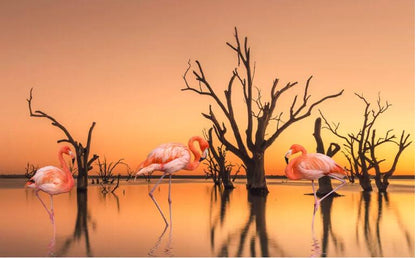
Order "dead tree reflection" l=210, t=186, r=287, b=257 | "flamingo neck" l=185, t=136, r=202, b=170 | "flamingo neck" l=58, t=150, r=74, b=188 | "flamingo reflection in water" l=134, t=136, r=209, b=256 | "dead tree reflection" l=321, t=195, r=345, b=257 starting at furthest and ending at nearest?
1. "flamingo neck" l=58, t=150, r=74, b=188
2. "flamingo neck" l=185, t=136, r=202, b=170
3. "flamingo reflection in water" l=134, t=136, r=209, b=256
4. "dead tree reflection" l=321, t=195, r=345, b=257
5. "dead tree reflection" l=210, t=186, r=287, b=257

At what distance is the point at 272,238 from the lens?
8.29 m

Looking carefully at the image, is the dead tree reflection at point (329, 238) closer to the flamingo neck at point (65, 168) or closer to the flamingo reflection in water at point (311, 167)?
the flamingo reflection in water at point (311, 167)

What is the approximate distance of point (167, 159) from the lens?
348 inches

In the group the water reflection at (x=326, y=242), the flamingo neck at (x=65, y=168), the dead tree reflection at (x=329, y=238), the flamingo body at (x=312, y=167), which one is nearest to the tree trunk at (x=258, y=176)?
the dead tree reflection at (x=329, y=238)

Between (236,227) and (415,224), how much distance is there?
337 centimetres

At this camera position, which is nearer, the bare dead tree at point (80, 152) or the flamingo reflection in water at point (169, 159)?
the flamingo reflection in water at point (169, 159)

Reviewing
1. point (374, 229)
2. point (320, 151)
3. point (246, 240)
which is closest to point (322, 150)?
point (320, 151)

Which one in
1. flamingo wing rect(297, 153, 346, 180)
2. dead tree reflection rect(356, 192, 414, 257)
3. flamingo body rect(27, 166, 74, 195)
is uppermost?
flamingo wing rect(297, 153, 346, 180)

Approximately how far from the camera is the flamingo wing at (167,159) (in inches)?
347

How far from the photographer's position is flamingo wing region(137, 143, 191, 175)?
347 inches

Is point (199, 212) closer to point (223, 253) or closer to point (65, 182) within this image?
point (65, 182)

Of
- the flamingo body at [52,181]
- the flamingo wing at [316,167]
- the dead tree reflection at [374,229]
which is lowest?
the dead tree reflection at [374,229]

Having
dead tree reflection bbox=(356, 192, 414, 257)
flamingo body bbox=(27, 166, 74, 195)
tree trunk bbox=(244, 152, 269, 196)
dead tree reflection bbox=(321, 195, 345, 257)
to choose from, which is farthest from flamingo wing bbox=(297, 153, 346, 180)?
tree trunk bbox=(244, 152, 269, 196)

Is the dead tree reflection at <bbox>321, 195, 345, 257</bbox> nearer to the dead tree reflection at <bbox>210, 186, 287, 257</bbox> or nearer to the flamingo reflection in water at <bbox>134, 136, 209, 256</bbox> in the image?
the dead tree reflection at <bbox>210, 186, 287, 257</bbox>
